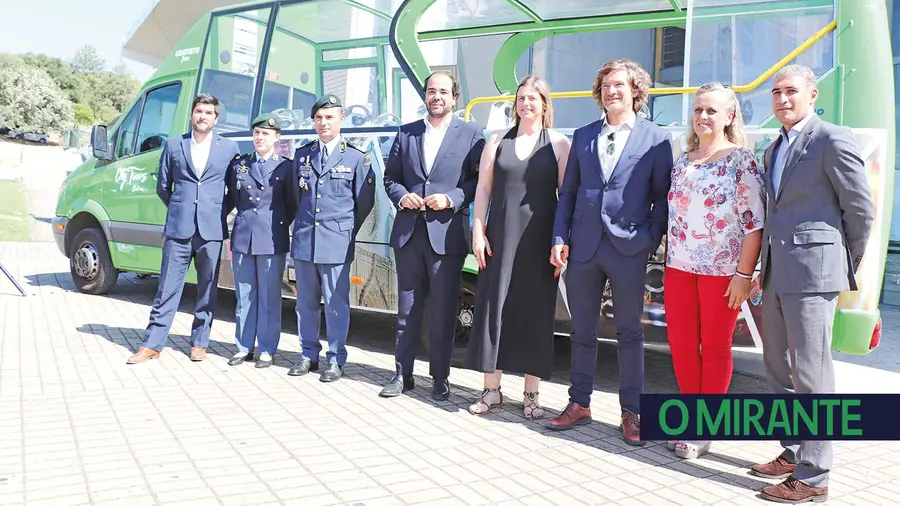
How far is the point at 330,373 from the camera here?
15.8 feet

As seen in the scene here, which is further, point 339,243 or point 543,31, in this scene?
point 543,31

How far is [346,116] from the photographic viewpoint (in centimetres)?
573

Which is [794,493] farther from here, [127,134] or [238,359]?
[127,134]

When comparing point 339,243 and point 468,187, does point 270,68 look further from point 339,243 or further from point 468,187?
point 468,187

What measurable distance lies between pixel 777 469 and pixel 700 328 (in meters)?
0.73

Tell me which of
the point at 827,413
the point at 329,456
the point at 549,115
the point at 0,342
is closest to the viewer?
the point at 827,413

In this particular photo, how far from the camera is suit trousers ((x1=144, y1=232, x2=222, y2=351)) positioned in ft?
17.0

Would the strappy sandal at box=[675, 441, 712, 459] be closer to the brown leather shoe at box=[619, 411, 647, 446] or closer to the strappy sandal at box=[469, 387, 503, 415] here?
the brown leather shoe at box=[619, 411, 647, 446]

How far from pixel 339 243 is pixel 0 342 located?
292cm

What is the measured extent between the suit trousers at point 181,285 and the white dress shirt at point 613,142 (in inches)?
115

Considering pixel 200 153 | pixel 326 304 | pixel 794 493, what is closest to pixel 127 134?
pixel 200 153

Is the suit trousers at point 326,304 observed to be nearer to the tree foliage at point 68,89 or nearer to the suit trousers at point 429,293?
the suit trousers at point 429,293

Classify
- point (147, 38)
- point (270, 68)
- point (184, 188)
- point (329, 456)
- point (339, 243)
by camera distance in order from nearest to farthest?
point (329, 456) < point (339, 243) < point (184, 188) < point (270, 68) < point (147, 38)

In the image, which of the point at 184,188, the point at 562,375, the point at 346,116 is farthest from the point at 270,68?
the point at 562,375
